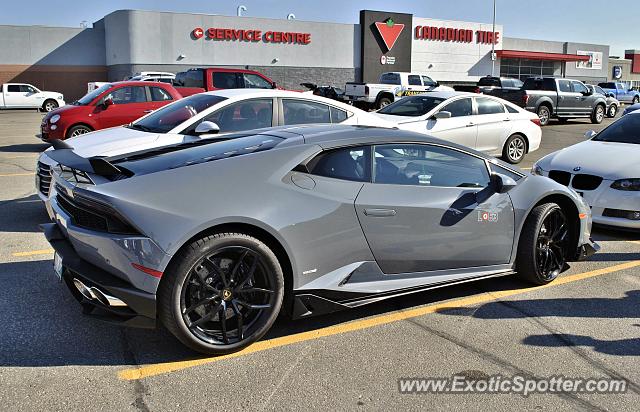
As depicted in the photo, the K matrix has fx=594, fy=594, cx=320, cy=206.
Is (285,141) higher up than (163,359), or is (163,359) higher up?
(285,141)

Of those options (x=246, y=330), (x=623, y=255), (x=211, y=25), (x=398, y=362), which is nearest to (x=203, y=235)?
(x=246, y=330)

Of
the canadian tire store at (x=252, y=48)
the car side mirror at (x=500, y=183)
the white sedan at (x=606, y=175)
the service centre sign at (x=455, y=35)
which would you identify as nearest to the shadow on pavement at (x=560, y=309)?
the car side mirror at (x=500, y=183)

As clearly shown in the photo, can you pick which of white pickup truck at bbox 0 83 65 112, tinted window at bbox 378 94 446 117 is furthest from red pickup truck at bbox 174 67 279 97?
white pickup truck at bbox 0 83 65 112

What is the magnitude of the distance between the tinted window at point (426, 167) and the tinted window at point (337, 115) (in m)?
3.52

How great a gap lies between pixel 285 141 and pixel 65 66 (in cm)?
4142

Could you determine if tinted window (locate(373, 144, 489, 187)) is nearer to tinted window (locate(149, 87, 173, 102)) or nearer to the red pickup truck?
tinted window (locate(149, 87, 173, 102))

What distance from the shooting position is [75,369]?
356 centimetres

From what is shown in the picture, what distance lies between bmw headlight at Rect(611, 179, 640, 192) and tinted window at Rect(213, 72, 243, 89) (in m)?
11.2

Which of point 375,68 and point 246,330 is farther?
point 375,68

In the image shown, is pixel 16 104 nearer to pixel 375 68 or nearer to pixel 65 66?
pixel 65 66

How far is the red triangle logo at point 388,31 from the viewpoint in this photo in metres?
44.5

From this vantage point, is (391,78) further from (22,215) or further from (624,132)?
(22,215)

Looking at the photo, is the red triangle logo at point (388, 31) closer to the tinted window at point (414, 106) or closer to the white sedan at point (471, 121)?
the white sedan at point (471, 121)

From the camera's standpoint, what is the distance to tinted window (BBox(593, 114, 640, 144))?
27.2 feet
